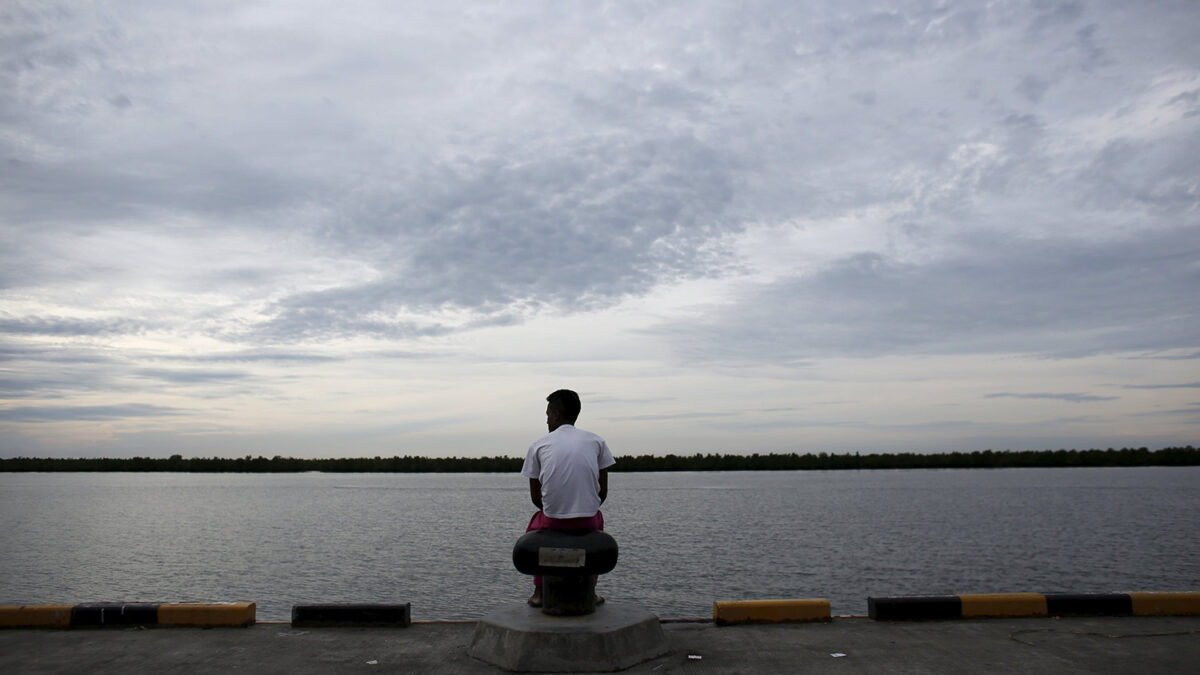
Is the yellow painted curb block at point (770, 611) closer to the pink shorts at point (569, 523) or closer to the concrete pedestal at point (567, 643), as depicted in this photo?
the concrete pedestal at point (567, 643)

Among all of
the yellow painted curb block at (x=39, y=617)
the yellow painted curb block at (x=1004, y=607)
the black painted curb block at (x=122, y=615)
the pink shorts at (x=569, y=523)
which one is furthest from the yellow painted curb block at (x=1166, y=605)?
the yellow painted curb block at (x=39, y=617)

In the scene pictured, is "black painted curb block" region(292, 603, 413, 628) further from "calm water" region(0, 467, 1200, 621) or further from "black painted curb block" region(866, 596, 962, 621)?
"calm water" region(0, 467, 1200, 621)

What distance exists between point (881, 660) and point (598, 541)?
7.66 ft

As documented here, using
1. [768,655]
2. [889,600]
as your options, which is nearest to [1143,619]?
[889,600]

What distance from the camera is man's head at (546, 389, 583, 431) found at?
6.94 metres

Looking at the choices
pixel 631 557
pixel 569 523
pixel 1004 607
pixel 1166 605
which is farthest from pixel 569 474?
pixel 631 557

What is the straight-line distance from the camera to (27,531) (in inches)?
1570

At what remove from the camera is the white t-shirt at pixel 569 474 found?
6570mm

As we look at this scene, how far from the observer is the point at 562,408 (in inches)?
273

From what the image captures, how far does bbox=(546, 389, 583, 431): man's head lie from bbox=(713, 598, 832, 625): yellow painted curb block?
91.9 inches

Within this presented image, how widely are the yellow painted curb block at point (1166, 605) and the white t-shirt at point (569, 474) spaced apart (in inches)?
211

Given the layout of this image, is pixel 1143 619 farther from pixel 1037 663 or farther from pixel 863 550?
pixel 863 550

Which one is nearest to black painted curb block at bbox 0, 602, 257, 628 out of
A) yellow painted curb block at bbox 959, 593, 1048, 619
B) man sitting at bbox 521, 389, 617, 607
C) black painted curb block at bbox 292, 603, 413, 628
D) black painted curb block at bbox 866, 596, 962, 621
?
black painted curb block at bbox 292, 603, 413, 628

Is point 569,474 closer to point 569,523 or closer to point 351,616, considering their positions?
point 569,523
